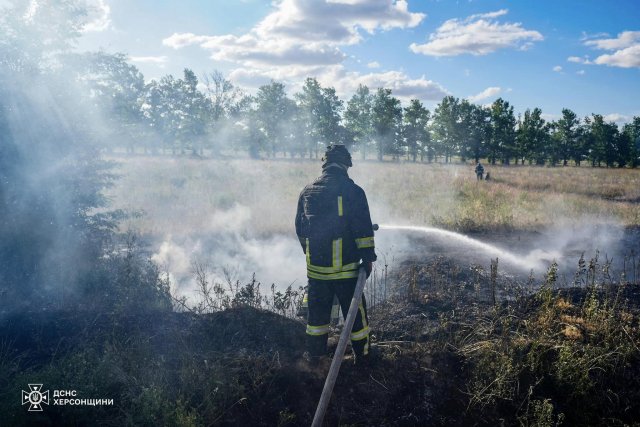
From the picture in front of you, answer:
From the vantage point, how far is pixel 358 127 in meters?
48.8

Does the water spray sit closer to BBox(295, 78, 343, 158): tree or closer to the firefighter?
the firefighter

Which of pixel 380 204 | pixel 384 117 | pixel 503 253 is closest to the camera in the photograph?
pixel 503 253

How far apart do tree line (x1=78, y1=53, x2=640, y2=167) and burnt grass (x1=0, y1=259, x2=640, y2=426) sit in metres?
42.4

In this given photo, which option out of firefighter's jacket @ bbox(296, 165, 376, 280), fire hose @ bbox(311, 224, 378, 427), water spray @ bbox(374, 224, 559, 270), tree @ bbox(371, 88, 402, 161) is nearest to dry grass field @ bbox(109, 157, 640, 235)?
water spray @ bbox(374, 224, 559, 270)

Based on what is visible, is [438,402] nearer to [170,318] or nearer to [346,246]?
[346,246]

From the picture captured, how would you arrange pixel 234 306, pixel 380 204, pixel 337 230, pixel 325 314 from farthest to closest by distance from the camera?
pixel 380 204 → pixel 234 306 → pixel 325 314 → pixel 337 230

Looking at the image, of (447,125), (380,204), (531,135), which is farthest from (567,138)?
(380,204)

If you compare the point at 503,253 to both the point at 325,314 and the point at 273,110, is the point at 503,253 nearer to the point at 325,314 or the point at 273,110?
the point at 325,314

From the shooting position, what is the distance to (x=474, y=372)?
3615 mm

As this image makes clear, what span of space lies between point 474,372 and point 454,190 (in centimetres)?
1368

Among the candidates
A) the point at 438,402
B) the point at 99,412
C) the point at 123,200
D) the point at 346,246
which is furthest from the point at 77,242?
the point at 123,200

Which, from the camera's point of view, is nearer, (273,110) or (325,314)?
(325,314)

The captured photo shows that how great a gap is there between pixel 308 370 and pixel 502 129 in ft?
166

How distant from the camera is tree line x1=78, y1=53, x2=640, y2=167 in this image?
4731cm
